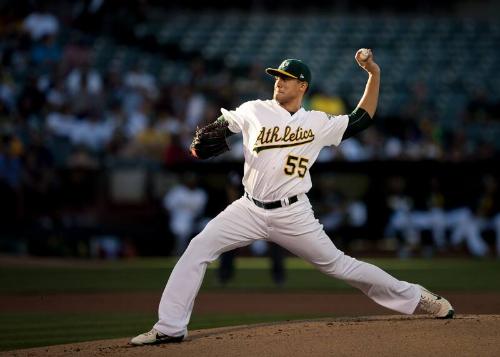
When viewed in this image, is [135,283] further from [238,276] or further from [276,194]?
[276,194]

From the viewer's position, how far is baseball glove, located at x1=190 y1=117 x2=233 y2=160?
6641mm

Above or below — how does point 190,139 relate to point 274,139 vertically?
below

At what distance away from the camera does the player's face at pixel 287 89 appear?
6.64 meters

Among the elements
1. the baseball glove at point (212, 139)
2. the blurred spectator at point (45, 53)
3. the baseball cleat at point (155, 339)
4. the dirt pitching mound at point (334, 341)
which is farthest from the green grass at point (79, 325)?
the blurred spectator at point (45, 53)

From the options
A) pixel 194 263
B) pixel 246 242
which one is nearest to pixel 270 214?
pixel 246 242

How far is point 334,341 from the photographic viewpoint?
650 centimetres

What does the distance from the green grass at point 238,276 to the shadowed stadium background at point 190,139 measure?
0.25 feet

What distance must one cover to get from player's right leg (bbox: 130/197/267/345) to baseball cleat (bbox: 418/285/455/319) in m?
1.20

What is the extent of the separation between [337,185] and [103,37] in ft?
20.3

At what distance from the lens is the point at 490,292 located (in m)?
12.1

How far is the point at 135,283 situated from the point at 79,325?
13.3 ft

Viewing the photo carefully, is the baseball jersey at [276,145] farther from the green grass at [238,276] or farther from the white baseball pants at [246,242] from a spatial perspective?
the green grass at [238,276]

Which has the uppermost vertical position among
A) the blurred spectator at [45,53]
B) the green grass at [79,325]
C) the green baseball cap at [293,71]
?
the blurred spectator at [45,53]

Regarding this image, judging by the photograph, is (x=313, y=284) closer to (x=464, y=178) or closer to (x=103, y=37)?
(x=464, y=178)
